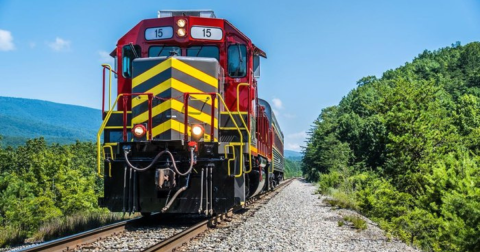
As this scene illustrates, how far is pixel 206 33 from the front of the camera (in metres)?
9.29

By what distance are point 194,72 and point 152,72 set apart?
0.80m

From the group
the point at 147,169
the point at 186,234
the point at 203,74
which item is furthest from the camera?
the point at 203,74

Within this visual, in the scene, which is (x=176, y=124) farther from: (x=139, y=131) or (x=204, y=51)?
(x=204, y=51)

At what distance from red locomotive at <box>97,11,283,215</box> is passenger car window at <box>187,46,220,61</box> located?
2 cm

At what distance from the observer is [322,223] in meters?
10.1

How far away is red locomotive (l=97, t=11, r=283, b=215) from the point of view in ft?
26.3

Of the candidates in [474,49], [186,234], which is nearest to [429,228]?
[186,234]

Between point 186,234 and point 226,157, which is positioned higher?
point 226,157

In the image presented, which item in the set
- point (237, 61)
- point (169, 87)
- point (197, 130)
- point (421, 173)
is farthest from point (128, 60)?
point (421, 173)

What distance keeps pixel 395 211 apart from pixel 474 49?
7709 cm

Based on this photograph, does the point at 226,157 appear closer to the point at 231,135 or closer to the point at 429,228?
the point at 231,135

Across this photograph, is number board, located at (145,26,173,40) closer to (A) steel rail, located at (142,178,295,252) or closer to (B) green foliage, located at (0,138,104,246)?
(A) steel rail, located at (142,178,295,252)

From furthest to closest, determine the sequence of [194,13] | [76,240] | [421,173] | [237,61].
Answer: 1. [421,173]
2. [194,13]
3. [237,61]
4. [76,240]

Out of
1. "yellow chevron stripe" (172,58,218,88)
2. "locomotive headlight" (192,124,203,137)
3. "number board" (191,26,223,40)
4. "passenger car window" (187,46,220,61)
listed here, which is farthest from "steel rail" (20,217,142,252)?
"number board" (191,26,223,40)
